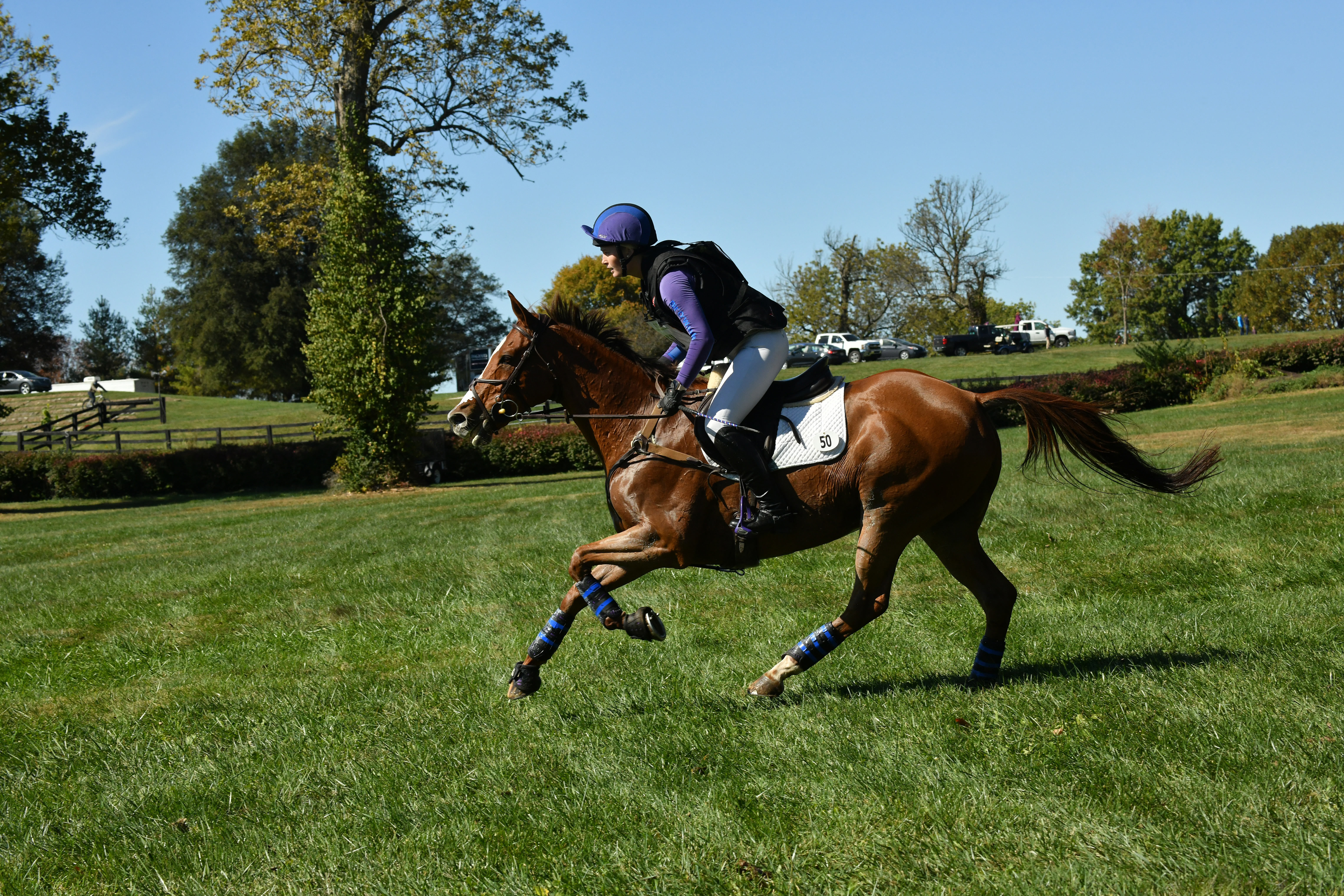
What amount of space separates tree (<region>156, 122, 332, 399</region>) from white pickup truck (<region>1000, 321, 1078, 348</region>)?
51.0 metres

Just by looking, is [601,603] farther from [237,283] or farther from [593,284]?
[593,284]

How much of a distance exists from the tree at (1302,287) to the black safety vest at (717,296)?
100m

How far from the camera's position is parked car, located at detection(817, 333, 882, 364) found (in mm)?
66438

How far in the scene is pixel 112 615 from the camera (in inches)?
400

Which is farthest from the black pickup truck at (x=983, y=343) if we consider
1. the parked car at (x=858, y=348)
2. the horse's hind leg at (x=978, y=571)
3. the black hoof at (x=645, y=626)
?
the black hoof at (x=645, y=626)

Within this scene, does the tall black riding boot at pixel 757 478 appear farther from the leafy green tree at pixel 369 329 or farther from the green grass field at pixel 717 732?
the leafy green tree at pixel 369 329

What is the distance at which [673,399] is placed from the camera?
6.25 meters

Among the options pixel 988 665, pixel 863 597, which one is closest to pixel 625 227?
pixel 863 597

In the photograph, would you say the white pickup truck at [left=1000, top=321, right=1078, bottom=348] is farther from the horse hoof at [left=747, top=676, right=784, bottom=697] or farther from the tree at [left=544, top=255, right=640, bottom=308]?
the horse hoof at [left=747, top=676, right=784, bottom=697]

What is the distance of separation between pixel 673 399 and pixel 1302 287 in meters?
104

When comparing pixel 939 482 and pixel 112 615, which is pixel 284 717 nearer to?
pixel 939 482

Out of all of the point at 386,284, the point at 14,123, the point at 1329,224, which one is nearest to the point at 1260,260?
the point at 1329,224

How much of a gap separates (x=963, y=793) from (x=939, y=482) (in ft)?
7.04

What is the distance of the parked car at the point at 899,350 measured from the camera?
221ft
